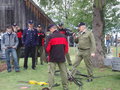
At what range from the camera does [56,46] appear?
6.50 meters

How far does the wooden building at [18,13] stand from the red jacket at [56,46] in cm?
1236

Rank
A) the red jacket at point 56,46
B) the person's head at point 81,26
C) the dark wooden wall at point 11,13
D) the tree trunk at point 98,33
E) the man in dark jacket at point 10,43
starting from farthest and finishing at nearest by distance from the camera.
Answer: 1. the dark wooden wall at point 11,13
2. the tree trunk at point 98,33
3. the man in dark jacket at point 10,43
4. the person's head at point 81,26
5. the red jacket at point 56,46

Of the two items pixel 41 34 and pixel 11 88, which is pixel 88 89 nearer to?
pixel 11 88

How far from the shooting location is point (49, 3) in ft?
32.2

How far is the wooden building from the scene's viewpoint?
61.0ft

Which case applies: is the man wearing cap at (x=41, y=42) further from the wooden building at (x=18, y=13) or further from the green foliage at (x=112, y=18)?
the green foliage at (x=112, y=18)

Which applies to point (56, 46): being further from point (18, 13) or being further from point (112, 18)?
point (112, 18)

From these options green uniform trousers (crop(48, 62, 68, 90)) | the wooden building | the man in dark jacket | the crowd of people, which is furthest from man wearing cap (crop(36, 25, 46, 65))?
the wooden building

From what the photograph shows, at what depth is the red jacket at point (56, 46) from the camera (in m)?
6.47

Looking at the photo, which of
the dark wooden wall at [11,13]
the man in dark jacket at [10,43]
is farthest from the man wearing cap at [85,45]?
the dark wooden wall at [11,13]

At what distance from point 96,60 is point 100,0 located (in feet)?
13.5

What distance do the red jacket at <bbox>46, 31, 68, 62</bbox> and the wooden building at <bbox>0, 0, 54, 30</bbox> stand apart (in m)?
12.4

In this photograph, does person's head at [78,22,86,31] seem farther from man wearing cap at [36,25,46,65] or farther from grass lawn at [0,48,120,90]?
man wearing cap at [36,25,46,65]

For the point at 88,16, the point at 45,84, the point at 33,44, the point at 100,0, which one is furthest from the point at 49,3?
the point at 88,16
